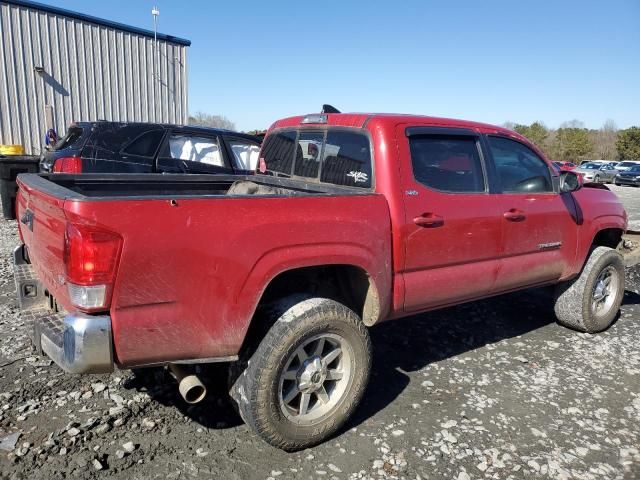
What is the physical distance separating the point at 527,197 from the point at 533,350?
1.43 metres

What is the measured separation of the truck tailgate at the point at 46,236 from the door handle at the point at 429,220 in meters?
2.03

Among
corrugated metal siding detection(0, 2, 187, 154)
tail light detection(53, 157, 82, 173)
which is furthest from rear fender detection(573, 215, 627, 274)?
corrugated metal siding detection(0, 2, 187, 154)

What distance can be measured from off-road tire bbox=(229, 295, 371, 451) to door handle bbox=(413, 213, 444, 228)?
76 cm

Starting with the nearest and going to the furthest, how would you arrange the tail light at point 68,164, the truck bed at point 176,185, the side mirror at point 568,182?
the truck bed at point 176,185, the side mirror at point 568,182, the tail light at point 68,164

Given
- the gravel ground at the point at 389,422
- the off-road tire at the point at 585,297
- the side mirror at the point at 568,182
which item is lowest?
the gravel ground at the point at 389,422

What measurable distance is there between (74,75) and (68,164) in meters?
9.73

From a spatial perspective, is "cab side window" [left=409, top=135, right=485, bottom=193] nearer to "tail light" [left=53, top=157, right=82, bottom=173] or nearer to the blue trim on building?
"tail light" [left=53, top=157, right=82, bottom=173]

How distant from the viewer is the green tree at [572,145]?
46.1 m

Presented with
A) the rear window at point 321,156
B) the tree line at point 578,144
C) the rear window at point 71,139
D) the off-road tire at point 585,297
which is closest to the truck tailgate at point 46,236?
the rear window at point 321,156

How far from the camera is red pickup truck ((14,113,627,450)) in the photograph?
2227 mm

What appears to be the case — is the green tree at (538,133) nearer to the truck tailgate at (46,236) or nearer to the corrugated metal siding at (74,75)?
the corrugated metal siding at (74,75)

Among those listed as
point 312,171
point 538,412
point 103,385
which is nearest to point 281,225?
point 312,171

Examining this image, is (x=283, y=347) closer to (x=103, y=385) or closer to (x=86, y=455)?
(x=86, y=455)

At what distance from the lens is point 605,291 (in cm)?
506
